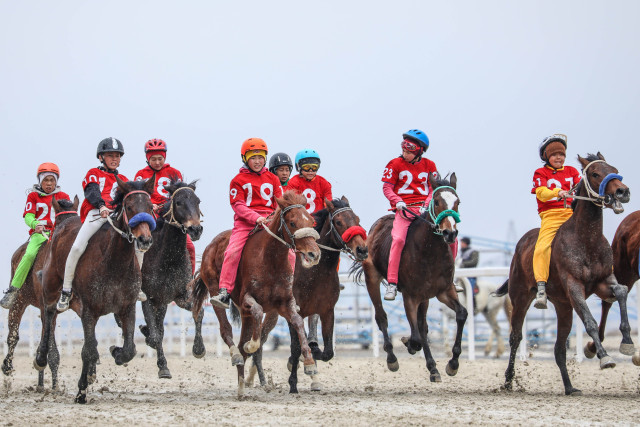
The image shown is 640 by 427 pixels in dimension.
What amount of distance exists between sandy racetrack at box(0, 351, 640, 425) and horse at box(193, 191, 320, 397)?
694mm

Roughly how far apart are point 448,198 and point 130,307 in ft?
12.7

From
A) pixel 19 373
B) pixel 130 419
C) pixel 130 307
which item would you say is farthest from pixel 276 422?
pixel 19 373

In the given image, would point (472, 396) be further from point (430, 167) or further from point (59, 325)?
point (59, 325)

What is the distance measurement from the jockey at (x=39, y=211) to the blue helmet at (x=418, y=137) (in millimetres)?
5081

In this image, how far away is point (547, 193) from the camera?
1027 cm

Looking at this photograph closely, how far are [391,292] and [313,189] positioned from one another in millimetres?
1932

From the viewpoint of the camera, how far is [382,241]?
38.9ft

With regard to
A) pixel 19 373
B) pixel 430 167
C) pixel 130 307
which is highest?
pixel 430 167

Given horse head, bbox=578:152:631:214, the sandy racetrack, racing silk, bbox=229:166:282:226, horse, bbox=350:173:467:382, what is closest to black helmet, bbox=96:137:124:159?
racing silk, bbox=229:166:282:226

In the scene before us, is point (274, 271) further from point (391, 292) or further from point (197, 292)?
point (197, 292)

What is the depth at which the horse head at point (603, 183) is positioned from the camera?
9.44 m

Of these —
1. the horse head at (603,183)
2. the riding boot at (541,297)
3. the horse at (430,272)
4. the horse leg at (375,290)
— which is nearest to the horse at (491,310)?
the horse leg at (375,290)

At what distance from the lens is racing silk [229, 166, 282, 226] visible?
33.9ft

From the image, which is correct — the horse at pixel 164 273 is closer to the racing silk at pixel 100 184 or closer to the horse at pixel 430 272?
the racing silk at pixel 100 184
